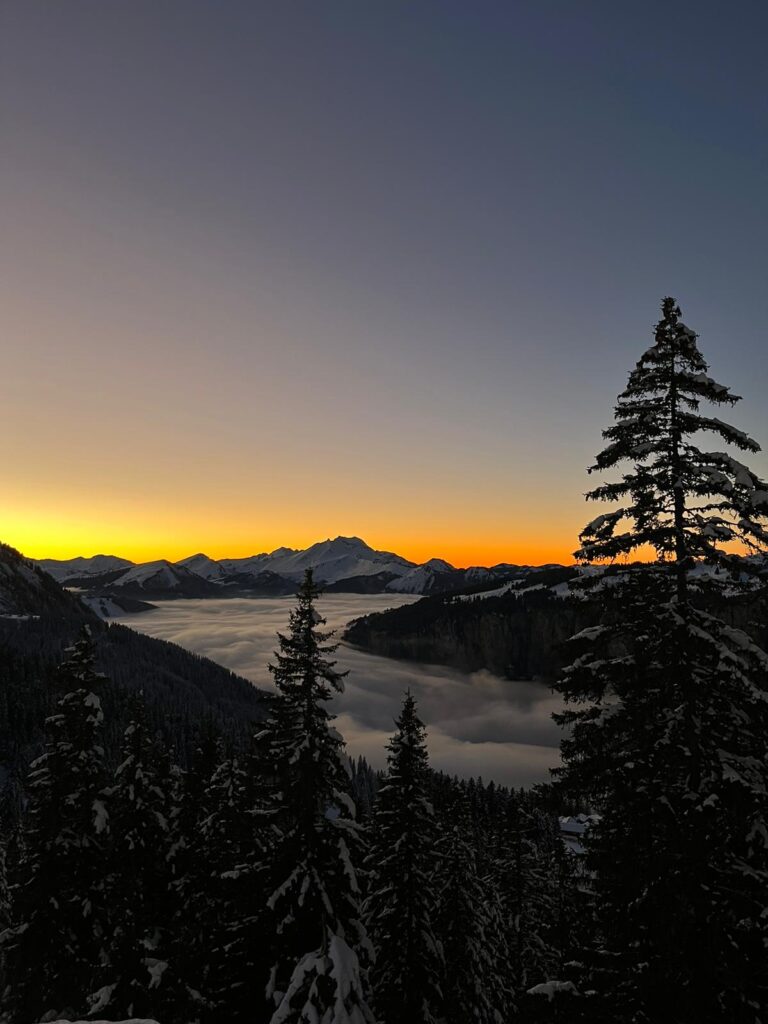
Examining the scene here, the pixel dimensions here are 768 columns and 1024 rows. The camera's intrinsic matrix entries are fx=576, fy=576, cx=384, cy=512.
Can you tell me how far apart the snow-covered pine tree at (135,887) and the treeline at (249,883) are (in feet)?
0.17

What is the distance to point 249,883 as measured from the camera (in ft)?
50.9

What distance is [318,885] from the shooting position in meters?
14.1

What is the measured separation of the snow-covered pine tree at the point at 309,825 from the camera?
14031 mm

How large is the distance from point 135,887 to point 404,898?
8.73 metres

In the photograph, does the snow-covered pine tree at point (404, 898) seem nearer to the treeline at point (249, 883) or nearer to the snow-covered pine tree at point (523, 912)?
the treeline at point (249, 883)

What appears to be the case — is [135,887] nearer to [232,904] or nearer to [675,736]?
[232,904]

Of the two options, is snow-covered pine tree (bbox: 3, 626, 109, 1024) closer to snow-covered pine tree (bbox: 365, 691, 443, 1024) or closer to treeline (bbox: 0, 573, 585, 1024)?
treeline (bbox: 0, 573, 585, 1024)

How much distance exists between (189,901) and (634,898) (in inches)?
791

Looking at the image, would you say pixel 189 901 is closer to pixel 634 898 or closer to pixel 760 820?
pixel 634 898

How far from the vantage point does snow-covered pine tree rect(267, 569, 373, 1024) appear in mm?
14031

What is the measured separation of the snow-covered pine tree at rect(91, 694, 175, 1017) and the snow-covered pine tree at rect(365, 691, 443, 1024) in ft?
24.5

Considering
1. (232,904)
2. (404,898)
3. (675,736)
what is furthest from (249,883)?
(675,736)

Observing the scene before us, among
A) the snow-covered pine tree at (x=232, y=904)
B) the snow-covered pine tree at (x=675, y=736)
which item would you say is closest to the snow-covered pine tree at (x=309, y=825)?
the snow-covered pine tree at (x=232, y=904)

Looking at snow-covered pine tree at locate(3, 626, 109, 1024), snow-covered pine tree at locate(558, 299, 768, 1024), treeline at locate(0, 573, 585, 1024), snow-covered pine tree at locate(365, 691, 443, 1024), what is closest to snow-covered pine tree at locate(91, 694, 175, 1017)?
treeline at locate(0, 573, 585, 1024)
